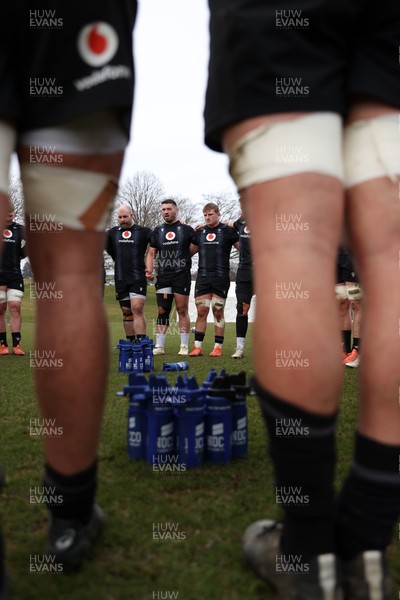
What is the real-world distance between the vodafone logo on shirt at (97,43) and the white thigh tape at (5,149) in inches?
10.3

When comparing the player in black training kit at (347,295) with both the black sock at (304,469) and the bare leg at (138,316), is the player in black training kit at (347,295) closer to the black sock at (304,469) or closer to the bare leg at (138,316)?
the bare leg at (138,316)

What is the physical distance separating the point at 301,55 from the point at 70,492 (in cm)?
129

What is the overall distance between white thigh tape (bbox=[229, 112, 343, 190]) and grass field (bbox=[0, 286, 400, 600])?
3.50 feet

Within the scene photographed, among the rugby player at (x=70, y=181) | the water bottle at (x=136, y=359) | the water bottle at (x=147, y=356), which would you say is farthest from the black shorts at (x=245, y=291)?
the rugby player at (x=70, y=181)

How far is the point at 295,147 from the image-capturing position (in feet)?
4.41

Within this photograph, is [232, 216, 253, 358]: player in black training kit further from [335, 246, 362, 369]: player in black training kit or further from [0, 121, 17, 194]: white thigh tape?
[0, 121, 17, 194]: white thigh tape

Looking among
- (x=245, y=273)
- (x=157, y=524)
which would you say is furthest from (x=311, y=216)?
(x=245, y=273)

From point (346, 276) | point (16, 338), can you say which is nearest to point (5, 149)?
point (346, 276)

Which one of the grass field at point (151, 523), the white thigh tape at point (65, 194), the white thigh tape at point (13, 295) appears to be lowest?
the grass field at point (151, 523)

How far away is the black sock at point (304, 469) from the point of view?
1291mm

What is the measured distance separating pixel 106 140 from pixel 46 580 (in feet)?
3.89

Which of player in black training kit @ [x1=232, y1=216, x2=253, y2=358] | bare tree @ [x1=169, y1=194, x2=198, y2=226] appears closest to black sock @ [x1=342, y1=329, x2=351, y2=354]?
player in black training kit @ [x1=232, y1=216, x2=253, y2=358]

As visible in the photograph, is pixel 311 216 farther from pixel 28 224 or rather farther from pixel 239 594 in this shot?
pixel 239 594

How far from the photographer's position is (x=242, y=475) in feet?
7.80
